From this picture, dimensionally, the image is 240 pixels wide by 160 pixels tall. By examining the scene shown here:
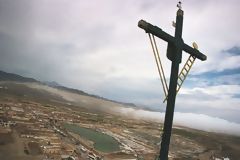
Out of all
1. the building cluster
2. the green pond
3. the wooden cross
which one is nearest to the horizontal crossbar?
the wooden cross

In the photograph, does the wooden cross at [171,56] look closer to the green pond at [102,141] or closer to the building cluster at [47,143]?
the building cluster at [47,143]

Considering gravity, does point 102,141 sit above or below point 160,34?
below

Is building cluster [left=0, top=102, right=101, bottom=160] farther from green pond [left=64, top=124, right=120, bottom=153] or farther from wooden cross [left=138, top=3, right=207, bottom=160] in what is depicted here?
wooden cross [left=138, top=3, right=207, bottom=160]

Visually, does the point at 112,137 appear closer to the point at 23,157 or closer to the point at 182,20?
the point at 23,157

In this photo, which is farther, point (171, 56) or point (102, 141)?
point (102, 141)

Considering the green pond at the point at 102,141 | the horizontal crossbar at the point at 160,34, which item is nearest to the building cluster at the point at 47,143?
the green pond at the point at 102,141

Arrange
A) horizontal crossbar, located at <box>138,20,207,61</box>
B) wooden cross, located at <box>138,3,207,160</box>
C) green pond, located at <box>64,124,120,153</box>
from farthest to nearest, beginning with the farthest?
green pond, located at <box>64,124,120,153</box> → wooden cross, located at <box>138,3,207,160</box> → horizontal crossbar, located at <box>138,20,207,61</box>

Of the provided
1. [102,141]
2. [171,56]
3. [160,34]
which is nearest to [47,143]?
[102,141]

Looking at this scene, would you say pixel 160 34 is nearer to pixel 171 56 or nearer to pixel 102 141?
pixel 171 56

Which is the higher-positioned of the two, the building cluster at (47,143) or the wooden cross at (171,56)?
the wooden cross at (171,56)
